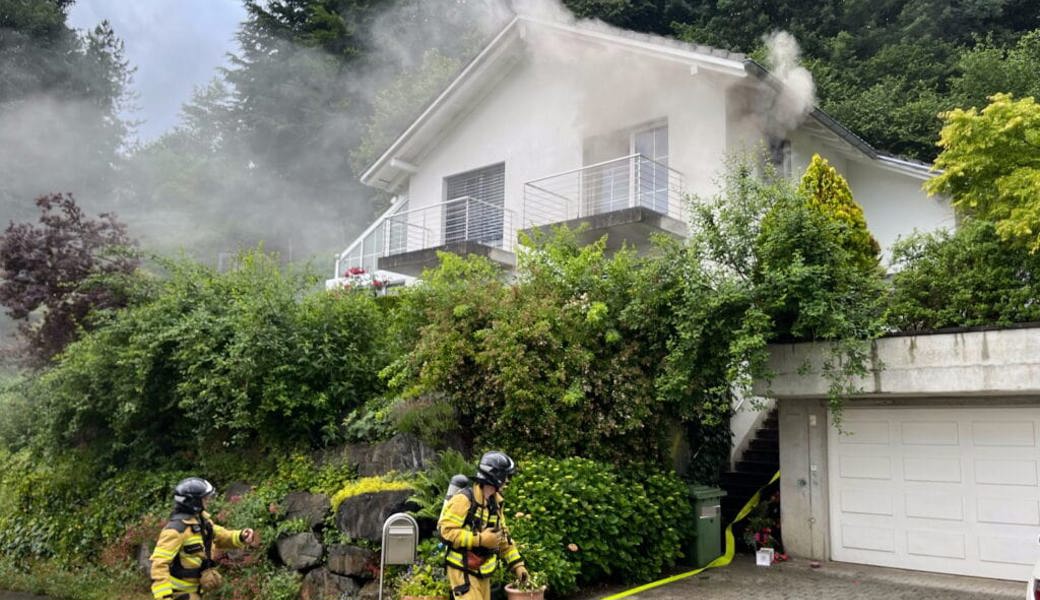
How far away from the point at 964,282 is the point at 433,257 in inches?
378

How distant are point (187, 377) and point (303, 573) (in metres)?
3.52

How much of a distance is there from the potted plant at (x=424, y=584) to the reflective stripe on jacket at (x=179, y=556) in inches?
74.6

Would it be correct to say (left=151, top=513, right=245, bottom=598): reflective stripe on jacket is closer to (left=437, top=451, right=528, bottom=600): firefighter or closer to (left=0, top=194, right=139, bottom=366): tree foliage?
(left=437, top=451, right=528, bottom=600): firefighter

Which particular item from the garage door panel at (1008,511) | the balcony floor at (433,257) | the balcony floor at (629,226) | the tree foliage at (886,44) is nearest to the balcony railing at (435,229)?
the balcony floor at (433,257)

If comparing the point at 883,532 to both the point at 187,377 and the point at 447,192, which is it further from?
the point at 447,192

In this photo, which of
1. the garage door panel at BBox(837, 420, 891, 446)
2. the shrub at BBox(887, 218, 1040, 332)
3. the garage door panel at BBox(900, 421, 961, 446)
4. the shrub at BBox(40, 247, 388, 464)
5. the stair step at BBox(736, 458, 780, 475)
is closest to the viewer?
the shrub at BBox(887, 218, 1040, 332)

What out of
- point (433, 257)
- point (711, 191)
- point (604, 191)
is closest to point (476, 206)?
point (433, 257)

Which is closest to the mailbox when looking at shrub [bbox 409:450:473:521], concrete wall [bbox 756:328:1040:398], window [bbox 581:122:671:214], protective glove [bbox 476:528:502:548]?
shrub [bbox 409:450:473:521]

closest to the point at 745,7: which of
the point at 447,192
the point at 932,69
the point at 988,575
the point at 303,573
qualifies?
the point at 932,69

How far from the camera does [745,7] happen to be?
24.8 metres

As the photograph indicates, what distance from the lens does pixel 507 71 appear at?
17.0 m

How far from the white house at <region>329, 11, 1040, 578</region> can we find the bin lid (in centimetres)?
99

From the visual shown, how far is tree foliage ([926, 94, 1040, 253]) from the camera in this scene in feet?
32.7

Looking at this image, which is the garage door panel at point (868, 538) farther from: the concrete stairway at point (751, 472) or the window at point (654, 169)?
the window at point (654, 169)
